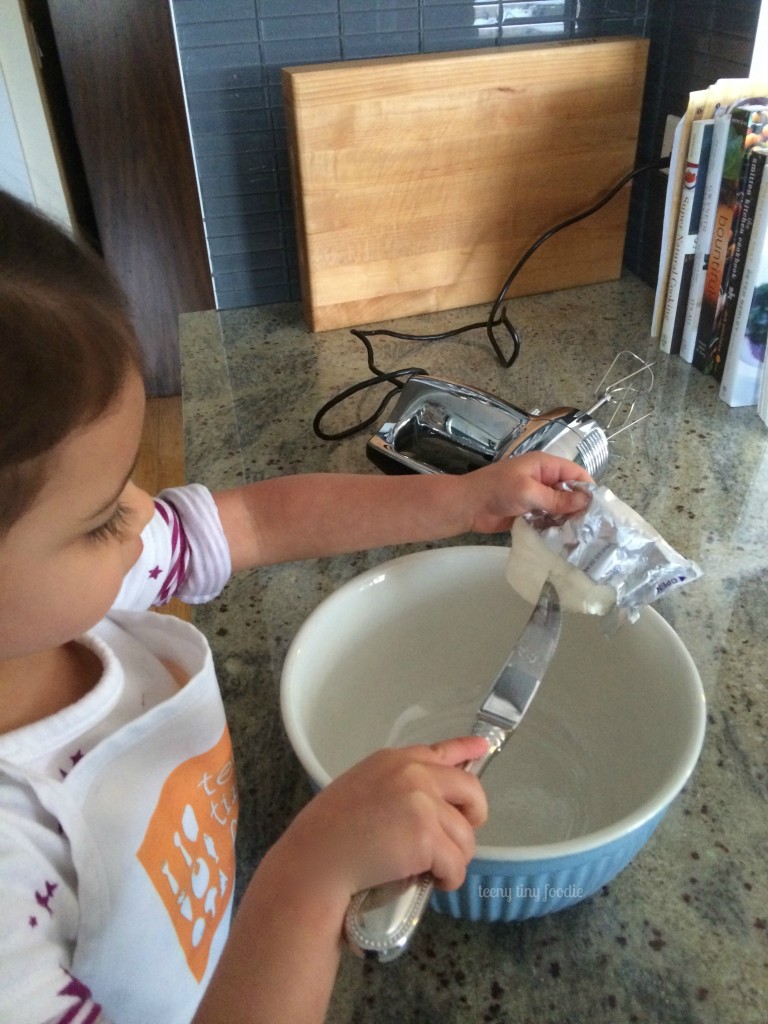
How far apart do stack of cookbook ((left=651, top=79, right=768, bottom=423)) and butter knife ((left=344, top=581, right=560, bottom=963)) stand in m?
0.41

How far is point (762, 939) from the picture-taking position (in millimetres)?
384

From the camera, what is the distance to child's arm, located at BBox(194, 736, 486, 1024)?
33 centimetres

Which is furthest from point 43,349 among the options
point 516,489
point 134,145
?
point 134,145

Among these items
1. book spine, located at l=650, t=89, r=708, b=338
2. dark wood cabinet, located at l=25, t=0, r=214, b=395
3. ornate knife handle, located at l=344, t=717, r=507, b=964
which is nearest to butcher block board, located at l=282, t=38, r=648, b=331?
book spine, located at l=650, t=89, r=708, b=338

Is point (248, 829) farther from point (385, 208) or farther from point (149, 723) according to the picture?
point (385, 208)

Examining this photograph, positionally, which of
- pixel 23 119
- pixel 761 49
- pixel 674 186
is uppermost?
pixel 761 49

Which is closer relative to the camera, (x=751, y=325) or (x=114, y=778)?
(x=114, y=778)

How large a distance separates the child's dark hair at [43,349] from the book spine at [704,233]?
62 centimetres

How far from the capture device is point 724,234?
78 cm

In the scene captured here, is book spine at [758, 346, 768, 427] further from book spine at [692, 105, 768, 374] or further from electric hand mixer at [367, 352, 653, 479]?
electric hand mixer at [367, 352, 653, 479]

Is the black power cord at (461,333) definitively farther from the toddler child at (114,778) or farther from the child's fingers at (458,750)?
the child's fingers at (458,750)

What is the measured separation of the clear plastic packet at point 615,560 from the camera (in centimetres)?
48

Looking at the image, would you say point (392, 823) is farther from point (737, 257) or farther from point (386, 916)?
point (737, 257)

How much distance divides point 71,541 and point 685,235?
26.8 inches
